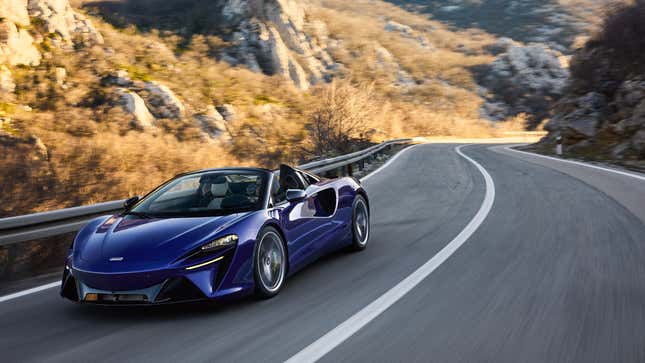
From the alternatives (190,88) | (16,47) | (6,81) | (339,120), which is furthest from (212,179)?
(190,88)

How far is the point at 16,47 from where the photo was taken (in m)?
50.9

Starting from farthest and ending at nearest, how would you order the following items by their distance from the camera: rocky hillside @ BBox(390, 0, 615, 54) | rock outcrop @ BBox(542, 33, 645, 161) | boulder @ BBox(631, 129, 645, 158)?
rocky hillside @ BBox(390, 0, 615, 54) < rock outcrop @ BBox(542, 33, 645, 161) < boulder @ BBox(631, 129, 645, 158)

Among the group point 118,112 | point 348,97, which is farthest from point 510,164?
point 118,112

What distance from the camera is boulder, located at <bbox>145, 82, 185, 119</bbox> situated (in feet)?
165

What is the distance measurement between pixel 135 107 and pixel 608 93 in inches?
1316

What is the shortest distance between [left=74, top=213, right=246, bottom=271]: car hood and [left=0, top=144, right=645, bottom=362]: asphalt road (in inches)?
18.1

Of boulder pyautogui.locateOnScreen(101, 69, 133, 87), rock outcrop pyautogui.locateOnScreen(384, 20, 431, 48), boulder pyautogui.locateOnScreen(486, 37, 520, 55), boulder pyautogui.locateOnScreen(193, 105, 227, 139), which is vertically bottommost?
boulder pyautogui.locateOnScreen(193, 105, 227, 139)

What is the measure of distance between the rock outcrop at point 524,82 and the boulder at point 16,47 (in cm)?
5081

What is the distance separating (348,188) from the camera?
7.54 metres

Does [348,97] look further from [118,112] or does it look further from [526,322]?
[526,322]

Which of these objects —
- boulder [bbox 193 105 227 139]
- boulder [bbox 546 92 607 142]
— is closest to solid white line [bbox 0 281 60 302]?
boulder [bbox 546 92 607 142]

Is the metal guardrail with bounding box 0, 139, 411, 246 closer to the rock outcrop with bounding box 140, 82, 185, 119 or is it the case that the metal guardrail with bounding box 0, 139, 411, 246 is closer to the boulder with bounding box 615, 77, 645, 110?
the boulder with bounding box 615, 77, 645, 110

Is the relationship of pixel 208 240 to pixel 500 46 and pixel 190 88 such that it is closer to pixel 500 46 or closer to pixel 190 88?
pixel 190 88

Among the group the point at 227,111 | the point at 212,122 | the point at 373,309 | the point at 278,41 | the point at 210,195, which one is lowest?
the point at 212,122
